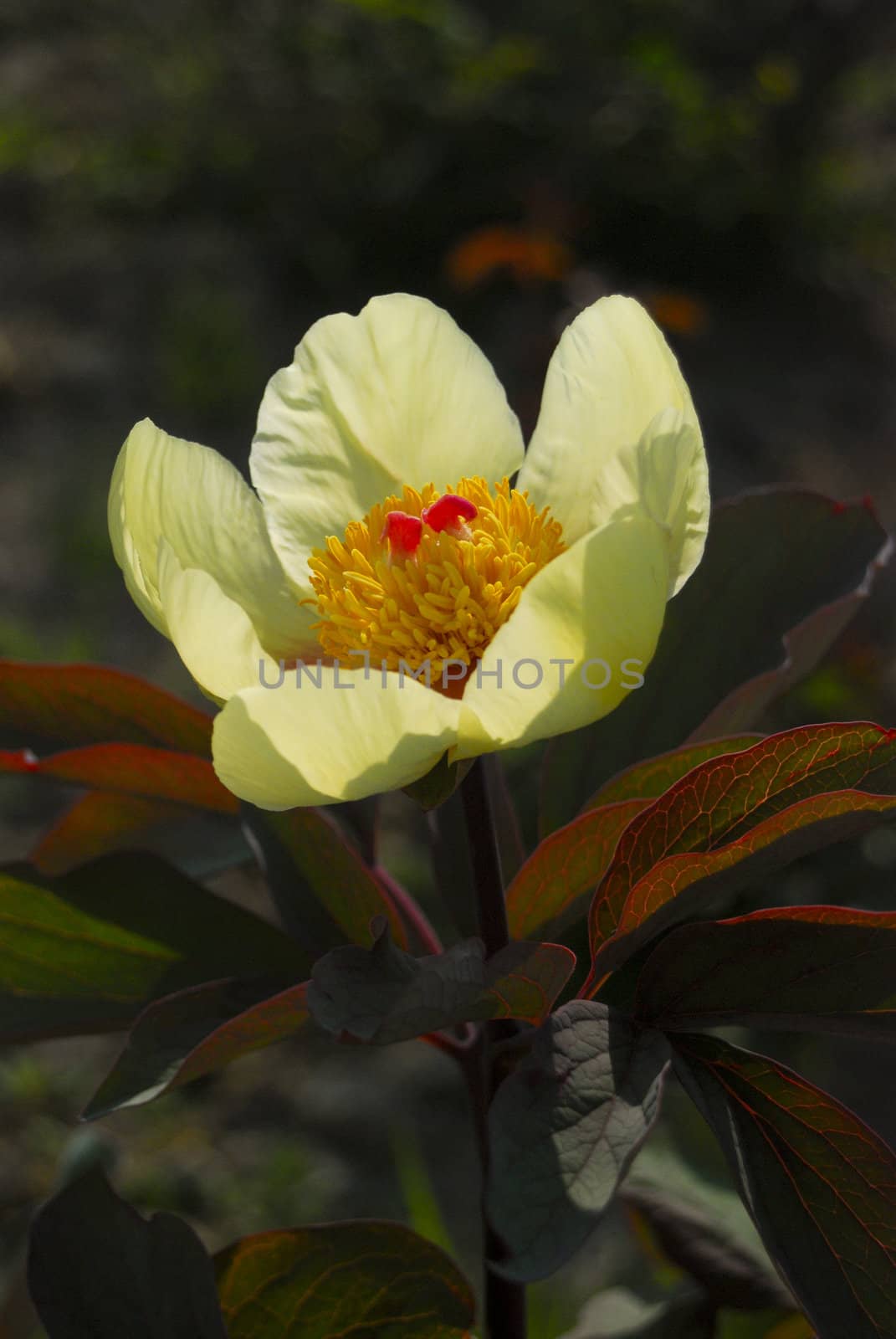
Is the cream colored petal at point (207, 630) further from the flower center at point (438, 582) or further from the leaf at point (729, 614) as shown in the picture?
the leaf at point (729, 614)

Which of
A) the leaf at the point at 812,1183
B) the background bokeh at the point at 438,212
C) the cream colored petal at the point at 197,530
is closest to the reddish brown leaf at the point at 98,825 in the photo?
the cream colored petal at the point at 197,530

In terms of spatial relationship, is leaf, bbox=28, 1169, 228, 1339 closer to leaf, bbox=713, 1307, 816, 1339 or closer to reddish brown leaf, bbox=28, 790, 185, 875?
reddish brown leaf, bbox=28, 790, 185, 875

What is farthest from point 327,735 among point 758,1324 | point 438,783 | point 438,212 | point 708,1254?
point 438,212

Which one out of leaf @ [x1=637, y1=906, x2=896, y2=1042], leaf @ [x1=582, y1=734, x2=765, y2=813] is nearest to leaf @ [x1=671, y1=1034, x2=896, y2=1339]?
leaf @ [x1=637, y1=906, x2=896, y2=1042]

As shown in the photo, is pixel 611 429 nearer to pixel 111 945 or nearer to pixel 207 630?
pixel 207 630

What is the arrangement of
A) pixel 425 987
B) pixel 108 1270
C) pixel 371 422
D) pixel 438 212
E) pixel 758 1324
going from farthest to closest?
pixel 438 212 → pixel 758 1324 → pixel 371 422 → pixel 108 1270 → pixel 425 987

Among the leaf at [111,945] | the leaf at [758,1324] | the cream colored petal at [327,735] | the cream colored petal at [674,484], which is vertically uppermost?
the cream colored petal at [674,484]
